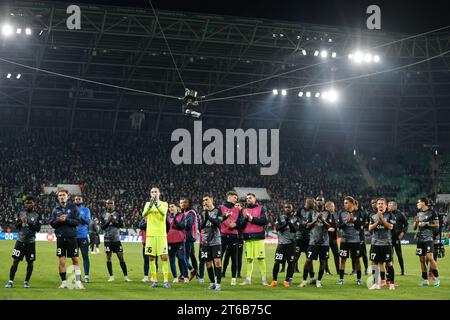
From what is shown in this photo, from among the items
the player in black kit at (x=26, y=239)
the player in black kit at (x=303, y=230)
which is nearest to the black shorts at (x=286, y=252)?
the player in black kit at (x=303, y=230)

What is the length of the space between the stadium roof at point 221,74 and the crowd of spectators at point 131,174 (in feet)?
5.59

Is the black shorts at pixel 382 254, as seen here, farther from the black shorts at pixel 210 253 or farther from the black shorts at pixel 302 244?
the black shorts at pixel 210 253

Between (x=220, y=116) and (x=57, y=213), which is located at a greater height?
(x=220, y=116)

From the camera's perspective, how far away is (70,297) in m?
13.8

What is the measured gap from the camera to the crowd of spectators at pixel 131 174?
1937 inches

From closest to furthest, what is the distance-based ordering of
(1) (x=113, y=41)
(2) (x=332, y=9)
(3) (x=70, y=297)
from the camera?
(3) (x=70, y=297), (2) (x=332, y=9), (1) (x=113, y=41)

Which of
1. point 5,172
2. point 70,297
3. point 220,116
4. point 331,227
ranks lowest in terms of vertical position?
point 70,297

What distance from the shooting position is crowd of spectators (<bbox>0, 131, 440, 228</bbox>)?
49188mm

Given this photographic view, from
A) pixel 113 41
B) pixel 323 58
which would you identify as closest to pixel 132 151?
pixel 113 41

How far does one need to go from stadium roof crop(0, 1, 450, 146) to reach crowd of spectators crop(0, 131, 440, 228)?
170 centimetres

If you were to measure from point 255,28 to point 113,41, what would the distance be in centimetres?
958

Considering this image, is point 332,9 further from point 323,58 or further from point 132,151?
point 132,151

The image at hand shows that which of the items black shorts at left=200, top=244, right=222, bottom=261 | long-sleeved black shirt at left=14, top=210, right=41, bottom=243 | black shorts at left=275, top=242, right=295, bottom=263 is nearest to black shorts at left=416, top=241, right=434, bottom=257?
black shorts at left=275, top=242, right=295, bottom=263
